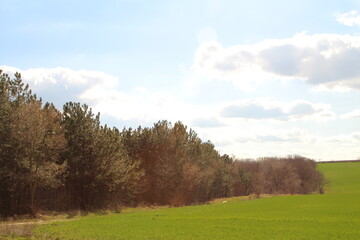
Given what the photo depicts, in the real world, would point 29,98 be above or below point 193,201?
above

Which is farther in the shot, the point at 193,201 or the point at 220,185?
the point at 220,185

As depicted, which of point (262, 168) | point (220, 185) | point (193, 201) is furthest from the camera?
point (262, 168)

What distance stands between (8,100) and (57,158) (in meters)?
8.93

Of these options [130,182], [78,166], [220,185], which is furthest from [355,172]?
[78,166]

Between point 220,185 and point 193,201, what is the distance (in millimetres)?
21384

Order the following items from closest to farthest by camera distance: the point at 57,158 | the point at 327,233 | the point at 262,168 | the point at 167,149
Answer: the point at 327,233, the point at 57,158, the point at 167,149, the point at 262,168

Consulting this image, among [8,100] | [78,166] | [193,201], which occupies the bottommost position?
[193,201]

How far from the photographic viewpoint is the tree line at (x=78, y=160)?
35.4 meters

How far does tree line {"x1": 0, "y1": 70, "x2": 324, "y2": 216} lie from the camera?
35.4 m

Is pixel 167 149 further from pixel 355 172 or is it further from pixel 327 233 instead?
pixel 355 172

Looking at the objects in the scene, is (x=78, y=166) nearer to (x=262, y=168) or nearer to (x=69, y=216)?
(x=69, y=216)

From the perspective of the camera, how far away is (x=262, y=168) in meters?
130

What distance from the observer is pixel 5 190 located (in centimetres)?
3669

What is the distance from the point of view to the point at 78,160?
43.3 metres
